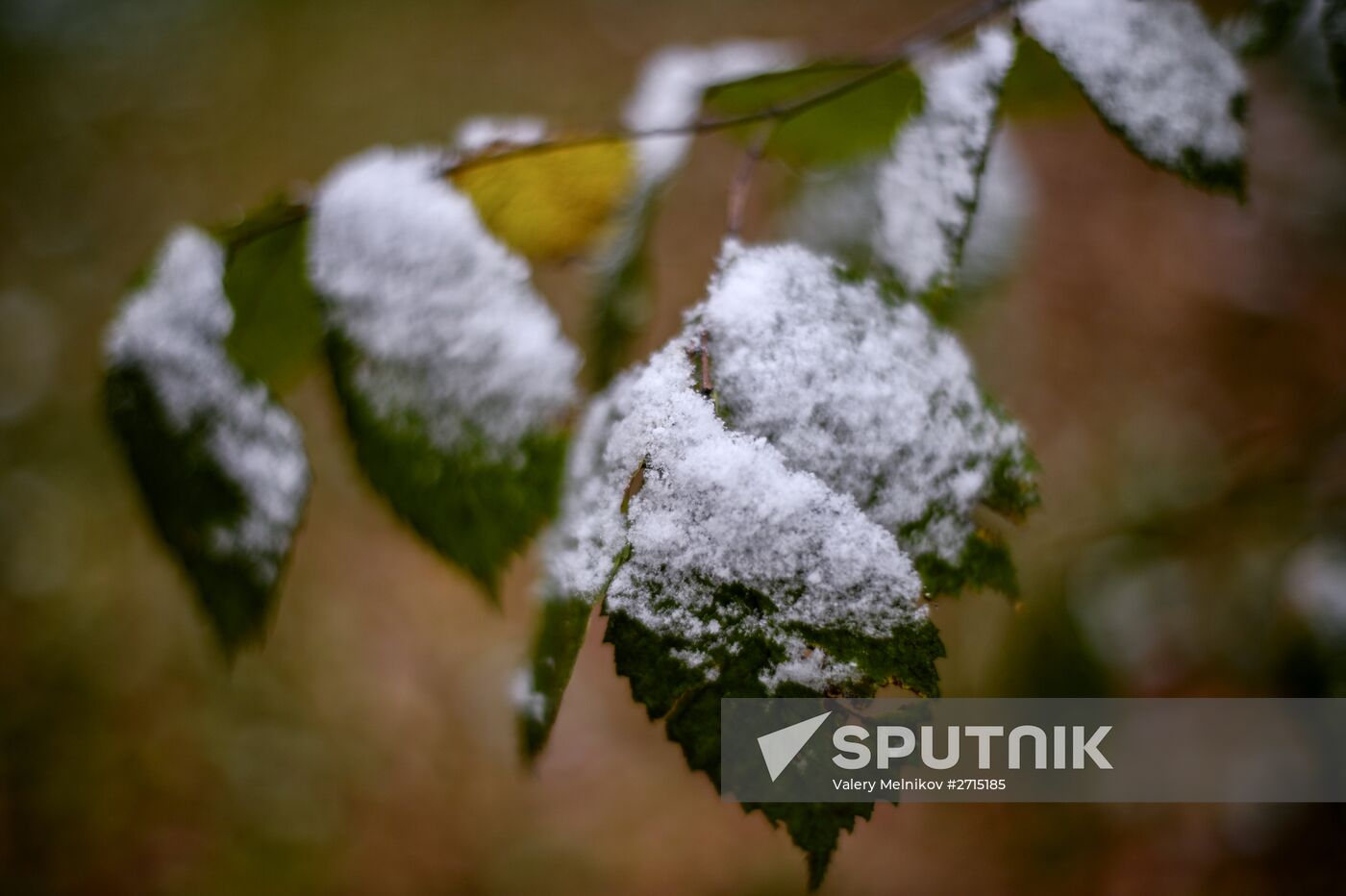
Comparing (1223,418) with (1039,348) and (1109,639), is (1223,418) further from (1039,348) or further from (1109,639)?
(1109,639)

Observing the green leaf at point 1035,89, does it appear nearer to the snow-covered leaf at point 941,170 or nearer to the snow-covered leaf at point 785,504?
the snow-covered leaf at point 941,170

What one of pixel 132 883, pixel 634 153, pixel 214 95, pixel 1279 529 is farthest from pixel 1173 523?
pixel 214 95

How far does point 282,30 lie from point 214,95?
70 cm

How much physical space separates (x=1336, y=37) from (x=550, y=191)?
2.00 feet

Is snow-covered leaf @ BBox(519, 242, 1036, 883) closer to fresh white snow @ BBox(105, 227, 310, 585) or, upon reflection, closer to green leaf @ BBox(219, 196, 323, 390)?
fresh white snow @ BBox(105, 227, 310, 585)

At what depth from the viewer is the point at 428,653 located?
2496mm

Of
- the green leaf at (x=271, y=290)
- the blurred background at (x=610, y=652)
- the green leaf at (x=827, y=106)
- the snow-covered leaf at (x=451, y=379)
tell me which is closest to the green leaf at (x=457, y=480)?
the snow-covered leaf at (x=451, y=379)

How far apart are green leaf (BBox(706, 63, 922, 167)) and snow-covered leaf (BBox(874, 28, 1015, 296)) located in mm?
143

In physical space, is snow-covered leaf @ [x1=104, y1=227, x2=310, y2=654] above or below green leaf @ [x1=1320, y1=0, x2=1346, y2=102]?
below

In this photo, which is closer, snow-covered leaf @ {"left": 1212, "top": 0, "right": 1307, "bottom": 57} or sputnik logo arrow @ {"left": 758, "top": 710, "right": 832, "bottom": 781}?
sputnik logo arrow @ {"left": 758, "top": 710, "right": 832, "bottom": 781}

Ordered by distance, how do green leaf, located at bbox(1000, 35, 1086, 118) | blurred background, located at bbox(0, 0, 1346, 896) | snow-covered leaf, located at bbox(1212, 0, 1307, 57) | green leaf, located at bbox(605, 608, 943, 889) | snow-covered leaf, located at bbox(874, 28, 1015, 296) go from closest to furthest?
green leaf, located at bbox(605, 608, 943, 889) → snow-covered leaf, located at bbox(874, 28, 1015, 296) → snow-covered leaf, located at bbox(1212, 0, 1307, 57) → green leaf, located at bbox(1000, 35, 1086, 118) → blurred background, located at bbox(0, 0, 1346, 896)

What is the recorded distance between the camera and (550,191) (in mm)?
680

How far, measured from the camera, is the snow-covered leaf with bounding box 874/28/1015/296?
0.46 metres

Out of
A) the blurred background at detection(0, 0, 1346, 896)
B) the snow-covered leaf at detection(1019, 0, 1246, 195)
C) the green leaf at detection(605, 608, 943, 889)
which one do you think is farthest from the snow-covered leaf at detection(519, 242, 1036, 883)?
the blurred background at detection(0, 0, 1346, 896)
